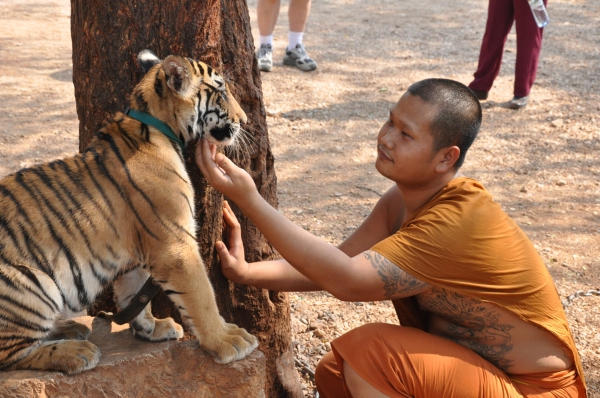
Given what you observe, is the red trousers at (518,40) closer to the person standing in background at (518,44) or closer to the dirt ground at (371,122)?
the person standing in background at (518,44)

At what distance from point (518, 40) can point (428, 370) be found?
5.44m

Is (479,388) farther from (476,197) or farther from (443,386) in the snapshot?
(476,197)

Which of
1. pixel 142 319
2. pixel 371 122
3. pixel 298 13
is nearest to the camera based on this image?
pixel 142 319

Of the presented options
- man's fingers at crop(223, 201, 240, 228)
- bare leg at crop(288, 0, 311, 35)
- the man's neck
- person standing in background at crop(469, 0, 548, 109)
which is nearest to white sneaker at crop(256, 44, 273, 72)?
bare leg at crop(288, 0, 311, 35)

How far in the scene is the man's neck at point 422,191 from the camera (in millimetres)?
2656

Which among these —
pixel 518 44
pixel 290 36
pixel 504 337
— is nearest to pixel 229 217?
pixel 504 337

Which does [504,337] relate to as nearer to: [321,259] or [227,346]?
[321,259]

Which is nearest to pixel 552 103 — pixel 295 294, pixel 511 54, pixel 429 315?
pixel 511 54

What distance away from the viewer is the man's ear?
252cm

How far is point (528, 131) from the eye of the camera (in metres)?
6.73

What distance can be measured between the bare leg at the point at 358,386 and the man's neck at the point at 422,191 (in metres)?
0.66

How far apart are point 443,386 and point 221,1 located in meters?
1.73

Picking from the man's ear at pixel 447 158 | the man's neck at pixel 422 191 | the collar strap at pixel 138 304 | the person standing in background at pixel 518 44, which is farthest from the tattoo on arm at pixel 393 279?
the person standing in background at pixel 518 44

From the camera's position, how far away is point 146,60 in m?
2.50
